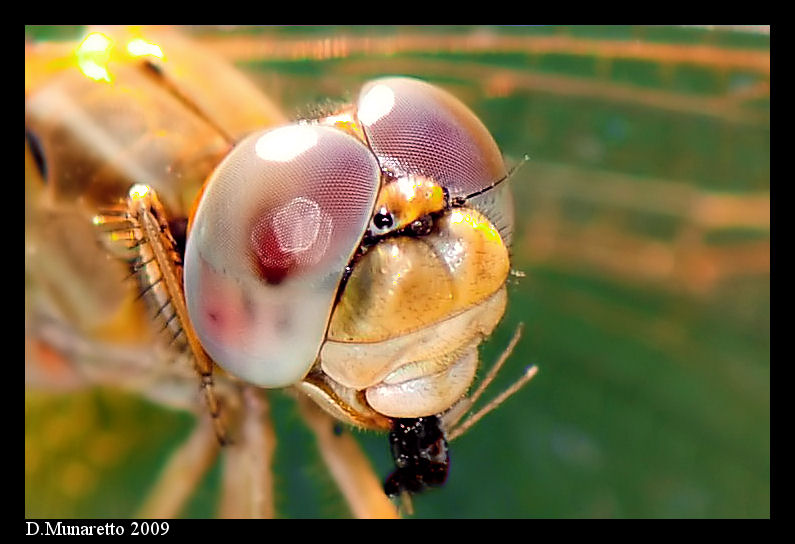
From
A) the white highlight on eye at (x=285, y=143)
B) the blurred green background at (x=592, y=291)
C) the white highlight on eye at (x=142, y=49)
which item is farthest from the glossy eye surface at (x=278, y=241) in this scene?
the blurred green background at (x=592, y=291)

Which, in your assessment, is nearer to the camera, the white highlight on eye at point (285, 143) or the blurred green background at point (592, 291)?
the white highlight on eye at point (285, 143)

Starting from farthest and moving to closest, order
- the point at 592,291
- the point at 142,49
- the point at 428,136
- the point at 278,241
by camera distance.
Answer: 1. the point at 592,291
2. the point at 142,49
3. the point at 428,136
4. the point at 278,241

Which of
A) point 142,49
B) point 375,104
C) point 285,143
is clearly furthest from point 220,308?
point 142,49

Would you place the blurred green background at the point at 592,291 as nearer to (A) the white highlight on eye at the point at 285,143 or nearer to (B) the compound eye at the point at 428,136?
(B) the compound eye at the point at 428,136

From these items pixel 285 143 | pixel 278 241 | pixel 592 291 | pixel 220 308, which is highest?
pixel 285 143

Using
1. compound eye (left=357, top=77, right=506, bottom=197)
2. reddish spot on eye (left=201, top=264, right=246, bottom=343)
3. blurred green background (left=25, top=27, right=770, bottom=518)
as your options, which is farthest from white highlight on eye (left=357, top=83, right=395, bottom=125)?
blurred green background (left=25, top=27, right=770, bottom=518)

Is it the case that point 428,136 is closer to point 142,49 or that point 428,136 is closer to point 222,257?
point 222,257

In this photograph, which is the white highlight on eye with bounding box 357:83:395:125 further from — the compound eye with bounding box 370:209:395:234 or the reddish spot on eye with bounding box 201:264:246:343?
the reddish spot on eye with bounding box 201:264:246:343
